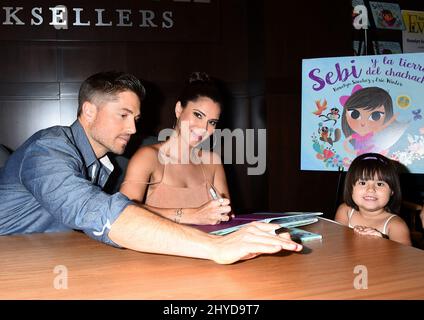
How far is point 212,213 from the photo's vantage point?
4.97 feet

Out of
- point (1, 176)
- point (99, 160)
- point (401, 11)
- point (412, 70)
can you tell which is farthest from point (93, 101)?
point (401, 11)

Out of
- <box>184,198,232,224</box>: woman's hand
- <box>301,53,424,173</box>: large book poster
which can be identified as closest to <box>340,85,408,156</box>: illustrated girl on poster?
<box>301,53,424,173</box>: large book poster

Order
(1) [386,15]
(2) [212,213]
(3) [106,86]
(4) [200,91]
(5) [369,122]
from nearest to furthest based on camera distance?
(2) [212,213] < (3) [106,86] < (4) [200,91] < (5) [369,122] < (1) [386,15]

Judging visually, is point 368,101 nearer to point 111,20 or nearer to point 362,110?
point 362,110

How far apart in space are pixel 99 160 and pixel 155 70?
190 centimetres

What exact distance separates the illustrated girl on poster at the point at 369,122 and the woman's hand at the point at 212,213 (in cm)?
136

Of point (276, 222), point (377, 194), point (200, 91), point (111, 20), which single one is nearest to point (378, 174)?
point (377, 194)

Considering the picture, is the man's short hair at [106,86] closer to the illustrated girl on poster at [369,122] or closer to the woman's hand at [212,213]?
the woman's hand at [212,213]

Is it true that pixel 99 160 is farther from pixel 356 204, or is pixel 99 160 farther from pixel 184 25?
pixel 184 25

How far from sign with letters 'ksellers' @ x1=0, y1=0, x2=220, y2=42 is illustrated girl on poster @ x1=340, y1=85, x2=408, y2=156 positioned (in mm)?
1478

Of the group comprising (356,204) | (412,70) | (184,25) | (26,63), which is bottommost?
(356,204)

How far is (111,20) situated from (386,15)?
8.04ft
